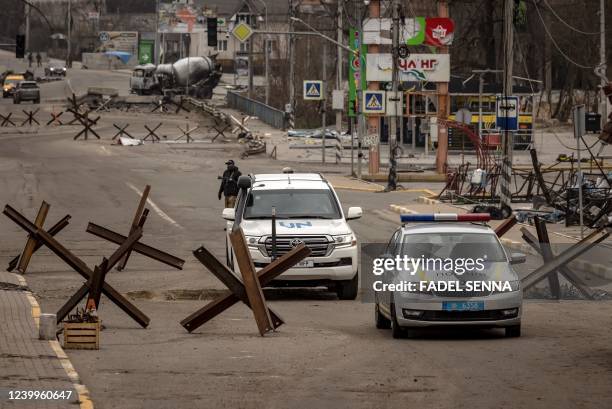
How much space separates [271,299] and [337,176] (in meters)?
32.8

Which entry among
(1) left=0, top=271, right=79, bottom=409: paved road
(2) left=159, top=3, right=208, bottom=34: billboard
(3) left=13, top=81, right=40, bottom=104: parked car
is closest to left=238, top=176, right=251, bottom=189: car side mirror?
(1) left=0, top=271, right=79, bottom=409: paved road

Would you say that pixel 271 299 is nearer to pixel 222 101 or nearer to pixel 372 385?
pixel 372 385

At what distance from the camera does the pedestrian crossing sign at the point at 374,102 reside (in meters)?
51.2

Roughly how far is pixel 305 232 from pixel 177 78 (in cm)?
9442

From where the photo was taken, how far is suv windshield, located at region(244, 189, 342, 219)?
2189cm

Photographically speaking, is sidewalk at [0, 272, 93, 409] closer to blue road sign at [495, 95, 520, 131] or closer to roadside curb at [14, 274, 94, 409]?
roadside curb at [14, 274, 94, 409]

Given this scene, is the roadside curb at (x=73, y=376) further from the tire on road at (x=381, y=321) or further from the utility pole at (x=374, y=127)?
the utility pole at (x=374, y=127)

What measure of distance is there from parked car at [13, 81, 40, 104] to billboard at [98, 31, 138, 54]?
89.7m

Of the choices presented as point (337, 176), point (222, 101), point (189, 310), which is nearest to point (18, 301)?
point (189, 310)

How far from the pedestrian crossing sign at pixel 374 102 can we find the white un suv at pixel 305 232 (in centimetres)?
2871

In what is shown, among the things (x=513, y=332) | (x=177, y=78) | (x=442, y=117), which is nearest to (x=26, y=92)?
(x=177, y=78)

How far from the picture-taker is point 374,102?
168 feet

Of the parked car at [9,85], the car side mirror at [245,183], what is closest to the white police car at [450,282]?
the car side mirror at [245,183]

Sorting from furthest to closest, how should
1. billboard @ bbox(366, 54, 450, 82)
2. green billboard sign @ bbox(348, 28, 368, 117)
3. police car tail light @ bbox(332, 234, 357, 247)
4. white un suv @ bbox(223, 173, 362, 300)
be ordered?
green billboard sign @ bbox(348, 28, 368, 117), billboard @ bbox(366, 54, 450, 82), police car tail light @ bbox(332, 234, 357, 247), white un suv @ bbox(223, 173, 362, 300)
